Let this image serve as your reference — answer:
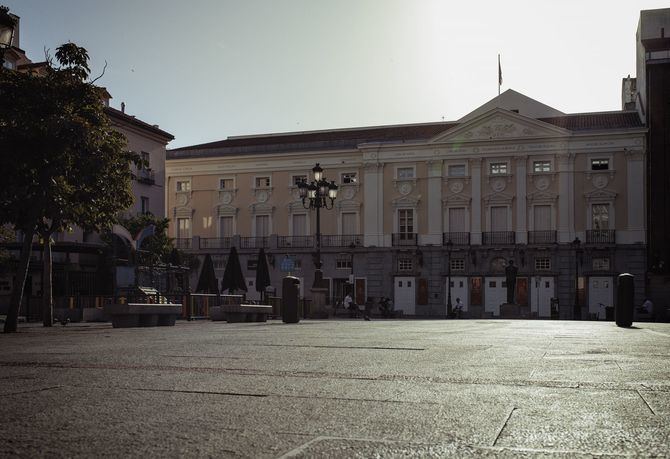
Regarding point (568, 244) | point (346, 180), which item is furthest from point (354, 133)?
point (568, 244)

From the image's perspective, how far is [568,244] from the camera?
169ft

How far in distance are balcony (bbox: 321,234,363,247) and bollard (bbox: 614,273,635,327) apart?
36.8 metres

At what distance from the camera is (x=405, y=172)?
5684 centimetres

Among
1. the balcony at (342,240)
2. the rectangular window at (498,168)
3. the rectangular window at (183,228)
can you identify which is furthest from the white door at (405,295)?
the rectangular window at (183,228)

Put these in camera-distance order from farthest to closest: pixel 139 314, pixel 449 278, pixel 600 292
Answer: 1. pixel 449 278
2. pixel 600 292
3. pixel 139 314

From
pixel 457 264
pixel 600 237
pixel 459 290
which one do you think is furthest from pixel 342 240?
pixel 600 237

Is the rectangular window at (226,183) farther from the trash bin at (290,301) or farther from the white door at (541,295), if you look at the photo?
the trash bin at (290,301)

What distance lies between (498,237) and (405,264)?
21.3 feet

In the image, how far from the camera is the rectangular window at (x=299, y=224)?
5906cm

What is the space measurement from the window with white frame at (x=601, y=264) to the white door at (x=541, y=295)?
2.80 meters

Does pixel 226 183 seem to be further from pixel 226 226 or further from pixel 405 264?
pixel 405 264

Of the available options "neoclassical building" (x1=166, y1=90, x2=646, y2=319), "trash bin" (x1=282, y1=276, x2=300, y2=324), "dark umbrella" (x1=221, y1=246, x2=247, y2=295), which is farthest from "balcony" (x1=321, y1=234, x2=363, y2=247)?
"trash bin" (x1=282, y1=276, x2=300, y2=324)

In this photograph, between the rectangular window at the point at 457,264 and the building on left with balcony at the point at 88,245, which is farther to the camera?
the rectangular window at the point at 457,264

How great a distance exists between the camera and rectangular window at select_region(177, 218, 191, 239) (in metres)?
62.0
